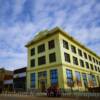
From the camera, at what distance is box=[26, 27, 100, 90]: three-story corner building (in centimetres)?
3000

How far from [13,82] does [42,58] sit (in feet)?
51.9

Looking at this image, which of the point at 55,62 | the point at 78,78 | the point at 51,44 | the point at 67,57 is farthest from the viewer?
the point at 78,78

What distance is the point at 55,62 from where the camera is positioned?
101ft

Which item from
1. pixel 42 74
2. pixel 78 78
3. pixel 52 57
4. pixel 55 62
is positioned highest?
pixel 52 57

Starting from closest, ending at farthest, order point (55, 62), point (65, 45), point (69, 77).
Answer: point (55, 62) < point (69, 77) < point (65, 45)

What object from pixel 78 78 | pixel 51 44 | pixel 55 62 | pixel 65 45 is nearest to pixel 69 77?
pixel 55 62

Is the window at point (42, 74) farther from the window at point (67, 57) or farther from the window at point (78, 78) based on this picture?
the window at point (78, 78)

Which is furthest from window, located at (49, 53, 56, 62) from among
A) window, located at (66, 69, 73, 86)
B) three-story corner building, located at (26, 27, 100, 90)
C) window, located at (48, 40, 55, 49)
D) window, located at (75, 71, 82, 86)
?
window, located at (75, 71, 82, 86)

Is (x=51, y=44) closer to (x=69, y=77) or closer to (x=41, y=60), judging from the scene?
(x=41, y=60)

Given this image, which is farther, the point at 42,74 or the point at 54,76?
the point at 42,74

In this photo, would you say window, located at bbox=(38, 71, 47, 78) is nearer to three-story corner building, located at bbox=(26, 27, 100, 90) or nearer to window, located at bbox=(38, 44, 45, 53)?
three-story corner building, located at bbox=(26, 27, 100, 90)

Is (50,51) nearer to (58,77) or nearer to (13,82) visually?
(58,77)

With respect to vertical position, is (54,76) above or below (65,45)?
below

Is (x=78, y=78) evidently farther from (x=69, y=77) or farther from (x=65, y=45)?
(x=65, y=45)
